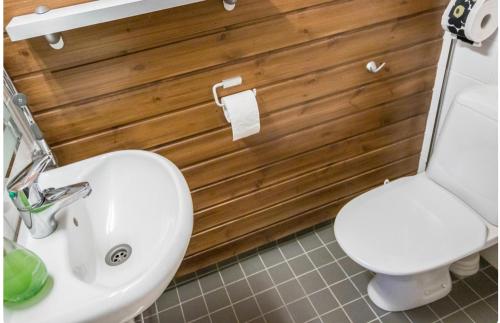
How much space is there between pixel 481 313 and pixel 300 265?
78 cm

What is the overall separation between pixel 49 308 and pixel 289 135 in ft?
3.52

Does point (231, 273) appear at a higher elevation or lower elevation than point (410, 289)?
lower

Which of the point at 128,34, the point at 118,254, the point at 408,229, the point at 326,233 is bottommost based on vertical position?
the point at 326,233

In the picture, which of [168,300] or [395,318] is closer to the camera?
[395,318]

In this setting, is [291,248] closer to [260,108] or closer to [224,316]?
[224,316]

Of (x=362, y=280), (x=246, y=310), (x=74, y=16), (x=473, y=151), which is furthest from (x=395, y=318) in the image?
(x=74, y=16)

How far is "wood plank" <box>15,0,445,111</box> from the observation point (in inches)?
41.4

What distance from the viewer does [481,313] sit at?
56.6 inches

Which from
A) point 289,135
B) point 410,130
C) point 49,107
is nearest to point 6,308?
point 49,107

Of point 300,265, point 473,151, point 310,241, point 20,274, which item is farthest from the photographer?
point 310,241

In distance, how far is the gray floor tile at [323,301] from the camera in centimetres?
152

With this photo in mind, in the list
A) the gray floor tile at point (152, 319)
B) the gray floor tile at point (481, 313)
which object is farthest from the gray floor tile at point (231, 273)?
the gray floor tile at point (481, 313)

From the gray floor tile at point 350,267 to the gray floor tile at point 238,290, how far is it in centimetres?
47

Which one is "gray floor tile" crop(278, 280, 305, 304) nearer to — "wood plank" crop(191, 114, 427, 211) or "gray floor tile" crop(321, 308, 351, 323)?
"gray floor tile" crop(321, 308, 351, 323)
